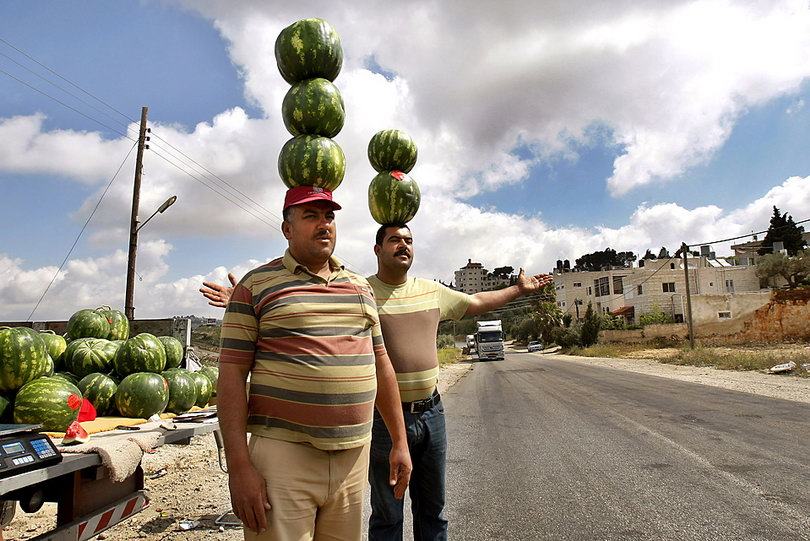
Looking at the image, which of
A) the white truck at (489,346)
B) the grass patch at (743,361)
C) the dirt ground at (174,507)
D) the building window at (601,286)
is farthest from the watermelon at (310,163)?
the building window at (601,286)

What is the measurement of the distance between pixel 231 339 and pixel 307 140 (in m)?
1.50

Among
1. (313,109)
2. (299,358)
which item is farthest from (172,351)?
(299,358)

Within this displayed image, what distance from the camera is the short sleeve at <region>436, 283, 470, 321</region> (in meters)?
3.66

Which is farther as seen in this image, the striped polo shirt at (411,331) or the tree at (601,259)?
the tree at (601,259)

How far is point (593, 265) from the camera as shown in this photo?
113 metres

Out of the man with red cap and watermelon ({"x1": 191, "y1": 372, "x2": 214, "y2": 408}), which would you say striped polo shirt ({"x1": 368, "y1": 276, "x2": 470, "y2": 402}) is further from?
watermelon ({"x1": 191, "y1": 372, "x2": 214, "y2": 408})

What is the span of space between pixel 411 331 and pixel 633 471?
4472 mm

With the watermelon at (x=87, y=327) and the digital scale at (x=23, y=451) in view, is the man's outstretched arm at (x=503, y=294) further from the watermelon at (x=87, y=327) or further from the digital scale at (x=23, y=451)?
the watermelon at (x=87, y=327)

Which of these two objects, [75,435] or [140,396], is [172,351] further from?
[75,435]

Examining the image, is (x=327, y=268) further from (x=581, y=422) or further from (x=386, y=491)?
(x=581, y=422)

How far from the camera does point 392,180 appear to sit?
3.67 meters

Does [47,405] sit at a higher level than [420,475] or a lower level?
higher

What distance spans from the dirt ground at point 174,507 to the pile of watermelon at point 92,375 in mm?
1071

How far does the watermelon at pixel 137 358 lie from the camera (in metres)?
4.71
